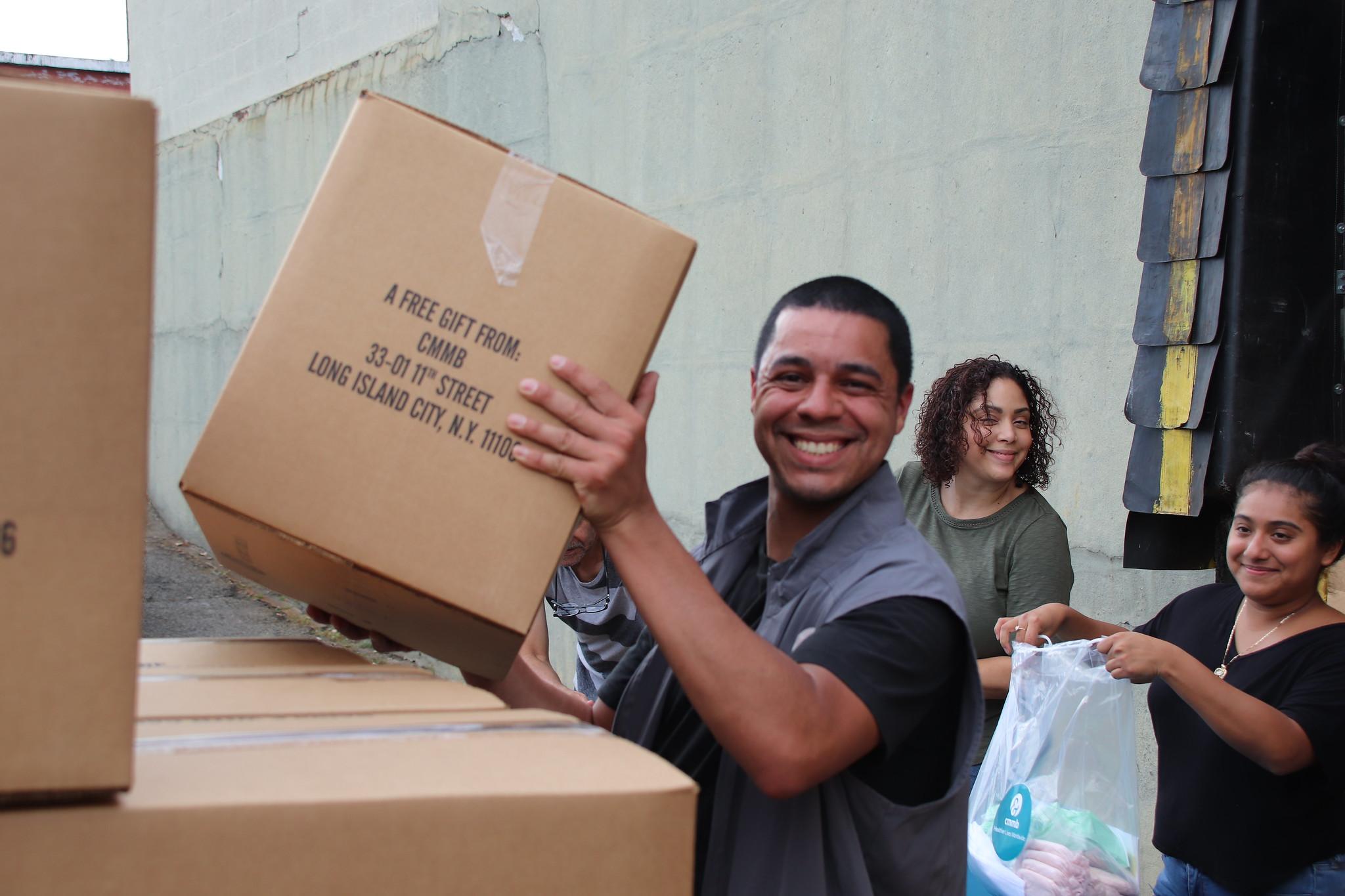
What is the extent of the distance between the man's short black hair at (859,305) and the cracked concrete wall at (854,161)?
6.36 ft

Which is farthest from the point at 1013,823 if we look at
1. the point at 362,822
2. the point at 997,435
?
the point at 362,822

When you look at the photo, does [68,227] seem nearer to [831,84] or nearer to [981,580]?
[981,580]

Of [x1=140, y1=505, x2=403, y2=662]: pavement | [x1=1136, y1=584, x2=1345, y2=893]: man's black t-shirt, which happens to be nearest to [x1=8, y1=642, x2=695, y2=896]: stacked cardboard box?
[x1=1136, y1=584, x2=1345, y2=893]: man's black t-shirt

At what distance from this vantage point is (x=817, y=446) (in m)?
1.65

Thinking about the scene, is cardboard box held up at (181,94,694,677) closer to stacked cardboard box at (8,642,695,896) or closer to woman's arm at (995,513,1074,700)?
stacked cardboard box at (8,642,695,896)

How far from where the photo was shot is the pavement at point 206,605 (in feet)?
22.2

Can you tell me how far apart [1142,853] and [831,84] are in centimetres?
269

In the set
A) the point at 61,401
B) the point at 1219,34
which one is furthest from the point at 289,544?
the point at 1219,34

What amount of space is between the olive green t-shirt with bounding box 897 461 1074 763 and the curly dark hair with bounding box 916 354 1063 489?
114mm

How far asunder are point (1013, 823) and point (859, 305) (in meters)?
1.32

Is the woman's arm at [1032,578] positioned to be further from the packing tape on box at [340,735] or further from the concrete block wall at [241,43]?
the concrete block wall at [241,43]

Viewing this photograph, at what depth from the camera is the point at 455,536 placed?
4.30ft

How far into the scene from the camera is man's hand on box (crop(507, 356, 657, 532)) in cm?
132

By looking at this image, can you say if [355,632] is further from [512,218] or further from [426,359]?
[512,218]
